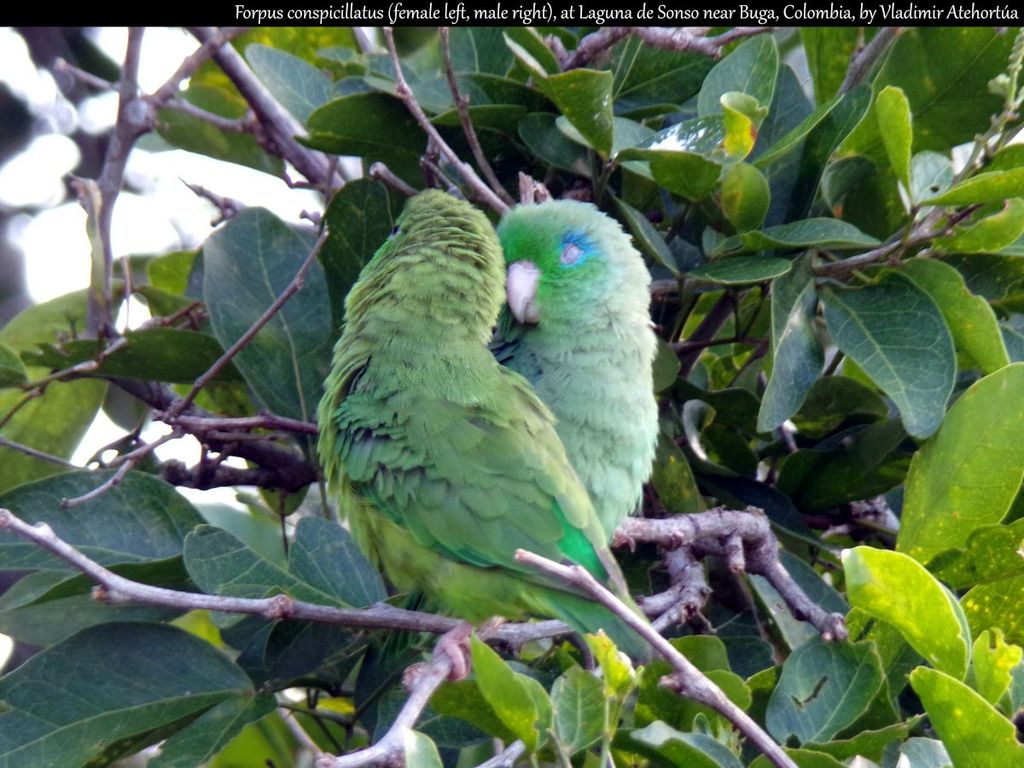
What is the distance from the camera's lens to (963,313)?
2.58m

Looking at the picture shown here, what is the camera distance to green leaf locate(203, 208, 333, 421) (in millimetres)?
2873

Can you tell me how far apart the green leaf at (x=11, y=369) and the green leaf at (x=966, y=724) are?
7.06ft

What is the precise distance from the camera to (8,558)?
2455 millimetres

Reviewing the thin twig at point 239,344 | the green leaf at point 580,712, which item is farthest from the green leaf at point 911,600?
the thin twig at point 239,344

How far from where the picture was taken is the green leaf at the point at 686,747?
186 centimetres

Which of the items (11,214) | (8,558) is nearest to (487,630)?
(8,558)

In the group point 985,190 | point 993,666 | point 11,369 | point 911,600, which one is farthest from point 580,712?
point 11,369

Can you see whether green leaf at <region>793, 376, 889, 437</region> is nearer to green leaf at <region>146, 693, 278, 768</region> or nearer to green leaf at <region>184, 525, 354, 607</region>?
green leaf at <region>184, 525, 354, 607</region>

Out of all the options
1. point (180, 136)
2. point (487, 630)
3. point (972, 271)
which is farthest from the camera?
point (180, 136)

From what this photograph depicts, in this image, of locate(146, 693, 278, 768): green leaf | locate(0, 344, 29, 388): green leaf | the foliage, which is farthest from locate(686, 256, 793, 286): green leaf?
locate(0, 344, 29, 388): green leaf

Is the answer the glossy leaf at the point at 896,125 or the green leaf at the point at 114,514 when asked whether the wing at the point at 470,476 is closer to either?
the green leaf at the point at 114,514
